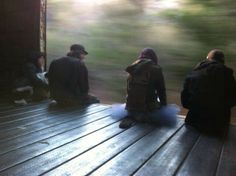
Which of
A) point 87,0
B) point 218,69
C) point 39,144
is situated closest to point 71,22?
point 87,0

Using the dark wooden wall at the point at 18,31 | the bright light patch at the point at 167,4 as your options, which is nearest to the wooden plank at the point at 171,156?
the bright light patch at the point at 167,4

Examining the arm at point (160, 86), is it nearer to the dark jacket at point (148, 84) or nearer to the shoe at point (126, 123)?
the dark jacket at point (148, 84)

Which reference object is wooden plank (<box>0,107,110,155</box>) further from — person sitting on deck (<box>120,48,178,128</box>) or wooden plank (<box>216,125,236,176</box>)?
wooden plank (<box>216,125,236,176</box>)

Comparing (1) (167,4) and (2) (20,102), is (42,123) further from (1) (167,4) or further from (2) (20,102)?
(1) (167,4)

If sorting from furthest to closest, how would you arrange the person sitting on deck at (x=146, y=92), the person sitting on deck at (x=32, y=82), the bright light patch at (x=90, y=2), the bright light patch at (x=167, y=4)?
the bright light patch at (x=90, y=2) < the bright light patch at (x=167, y=4) < the person sitting on deck at (x=32, y=82) < the person sitting on deck at (x=146, y=92)

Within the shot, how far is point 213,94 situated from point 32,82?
2760 millimetres

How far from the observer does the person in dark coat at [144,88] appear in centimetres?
414

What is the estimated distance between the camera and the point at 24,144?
119 inches

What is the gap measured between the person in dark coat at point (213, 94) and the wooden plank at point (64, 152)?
704 millimetres

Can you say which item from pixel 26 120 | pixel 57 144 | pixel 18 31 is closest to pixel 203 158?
pixel 57 144

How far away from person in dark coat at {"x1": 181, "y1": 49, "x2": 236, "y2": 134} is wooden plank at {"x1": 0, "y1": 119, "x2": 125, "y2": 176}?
2.31ft

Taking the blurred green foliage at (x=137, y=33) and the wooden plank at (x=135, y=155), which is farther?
the blurred green foliage at (x=137, y=33)

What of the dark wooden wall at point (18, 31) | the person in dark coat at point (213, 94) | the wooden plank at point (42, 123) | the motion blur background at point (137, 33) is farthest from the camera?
the dark wooden wall at point (18, 31)

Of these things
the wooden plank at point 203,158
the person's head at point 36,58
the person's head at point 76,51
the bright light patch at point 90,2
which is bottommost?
the wooden plank at point 203,158
